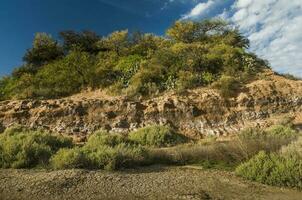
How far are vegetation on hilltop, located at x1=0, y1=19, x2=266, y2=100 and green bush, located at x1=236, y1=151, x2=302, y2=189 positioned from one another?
1288 cm

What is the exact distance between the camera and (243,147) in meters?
12.3

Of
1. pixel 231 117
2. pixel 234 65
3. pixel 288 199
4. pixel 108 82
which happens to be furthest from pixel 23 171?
pixel 234 65

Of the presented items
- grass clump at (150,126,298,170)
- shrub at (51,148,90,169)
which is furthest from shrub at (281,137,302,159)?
shrub at (51,148,90,169)

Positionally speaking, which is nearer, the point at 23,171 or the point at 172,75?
the point at 23,171

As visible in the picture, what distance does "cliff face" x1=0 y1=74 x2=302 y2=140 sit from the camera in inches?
826

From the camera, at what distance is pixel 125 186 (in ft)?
31.6

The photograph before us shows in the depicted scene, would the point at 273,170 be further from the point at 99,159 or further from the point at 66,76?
the point at 66,76

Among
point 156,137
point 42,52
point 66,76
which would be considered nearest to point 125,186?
point 156,137

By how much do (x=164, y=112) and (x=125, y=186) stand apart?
1213 centimetres

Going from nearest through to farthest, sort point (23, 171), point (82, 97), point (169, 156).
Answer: point (23, 171) < point (169, 156) < point (82, 97)

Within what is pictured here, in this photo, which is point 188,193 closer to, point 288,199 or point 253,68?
point 288,199

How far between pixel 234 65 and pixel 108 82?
805 cm

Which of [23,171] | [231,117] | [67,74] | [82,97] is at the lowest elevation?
[23,171]

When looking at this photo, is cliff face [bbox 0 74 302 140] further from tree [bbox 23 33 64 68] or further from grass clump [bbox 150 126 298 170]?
tree [bbox 23 33 64 68]
